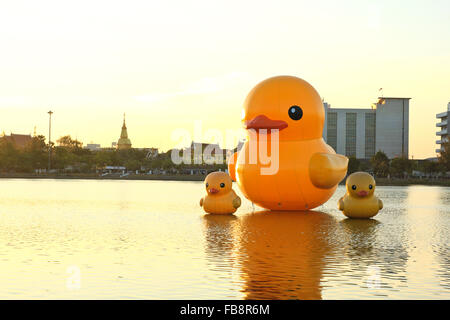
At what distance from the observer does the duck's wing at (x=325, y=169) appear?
1850cm

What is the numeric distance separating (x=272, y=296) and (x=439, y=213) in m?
16.2

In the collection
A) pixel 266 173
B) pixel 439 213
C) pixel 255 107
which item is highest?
pixel 255 107

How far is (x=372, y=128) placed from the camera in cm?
13388

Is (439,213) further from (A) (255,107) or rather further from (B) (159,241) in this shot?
(B) (159,241)

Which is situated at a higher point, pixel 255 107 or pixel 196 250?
pixel 255 107

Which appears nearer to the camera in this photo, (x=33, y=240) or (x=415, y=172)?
(x=33, y=240)

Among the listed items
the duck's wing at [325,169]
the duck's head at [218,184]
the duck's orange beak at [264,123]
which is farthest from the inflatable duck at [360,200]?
the duck's head at [218,184]

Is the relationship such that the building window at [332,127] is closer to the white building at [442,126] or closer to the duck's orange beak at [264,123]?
the white building at [442,126]

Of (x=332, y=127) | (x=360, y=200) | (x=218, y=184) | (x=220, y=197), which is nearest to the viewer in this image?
(x=360, y=200)

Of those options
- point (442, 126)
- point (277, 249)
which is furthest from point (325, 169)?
point (442, 126)

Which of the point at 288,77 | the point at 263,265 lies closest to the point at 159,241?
the point at 263,265

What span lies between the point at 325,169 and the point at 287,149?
139 cm

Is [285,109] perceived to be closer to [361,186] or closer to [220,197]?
[361,186]

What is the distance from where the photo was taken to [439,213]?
2180 cm
